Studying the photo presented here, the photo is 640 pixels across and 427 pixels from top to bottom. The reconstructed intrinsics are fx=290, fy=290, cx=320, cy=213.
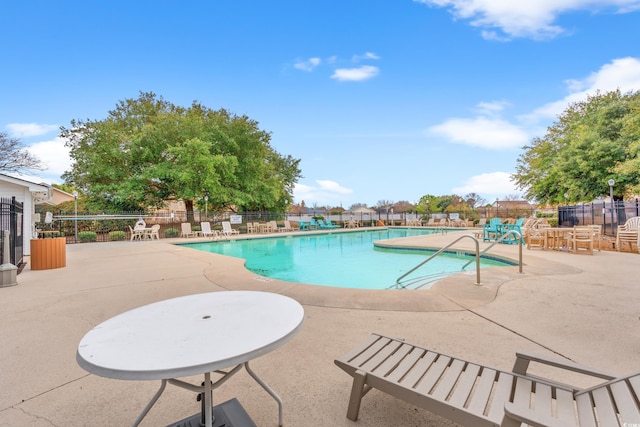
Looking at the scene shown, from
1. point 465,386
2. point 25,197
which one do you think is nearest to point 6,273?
point 25,197

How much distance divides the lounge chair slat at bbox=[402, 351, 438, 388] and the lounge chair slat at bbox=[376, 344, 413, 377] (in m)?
0.09

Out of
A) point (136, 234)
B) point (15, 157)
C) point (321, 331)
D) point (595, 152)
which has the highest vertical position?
point (15, 157)

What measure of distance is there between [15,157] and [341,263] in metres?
23.8

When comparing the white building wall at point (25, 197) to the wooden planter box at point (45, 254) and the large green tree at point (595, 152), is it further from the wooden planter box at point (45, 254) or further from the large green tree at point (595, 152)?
the large green tree at point (595, 152)

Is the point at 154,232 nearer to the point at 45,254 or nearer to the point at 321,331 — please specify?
the point at 45,254

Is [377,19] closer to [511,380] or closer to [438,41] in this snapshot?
[438,41]

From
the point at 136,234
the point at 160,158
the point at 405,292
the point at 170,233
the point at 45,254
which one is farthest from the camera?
the point at 160,158

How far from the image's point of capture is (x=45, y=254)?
6.38m

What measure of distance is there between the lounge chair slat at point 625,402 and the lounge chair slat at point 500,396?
0.37m

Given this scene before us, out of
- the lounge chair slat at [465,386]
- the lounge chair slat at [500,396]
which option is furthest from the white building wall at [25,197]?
the lounge chair slat at [500,396]

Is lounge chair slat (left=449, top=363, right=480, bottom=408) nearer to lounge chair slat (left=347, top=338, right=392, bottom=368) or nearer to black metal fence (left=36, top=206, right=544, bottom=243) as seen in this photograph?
lounge chair slat (left=347, top=338, right=392, bottom=368)

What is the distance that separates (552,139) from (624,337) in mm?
21992

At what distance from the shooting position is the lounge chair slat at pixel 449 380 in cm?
133

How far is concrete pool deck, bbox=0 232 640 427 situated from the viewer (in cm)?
173
